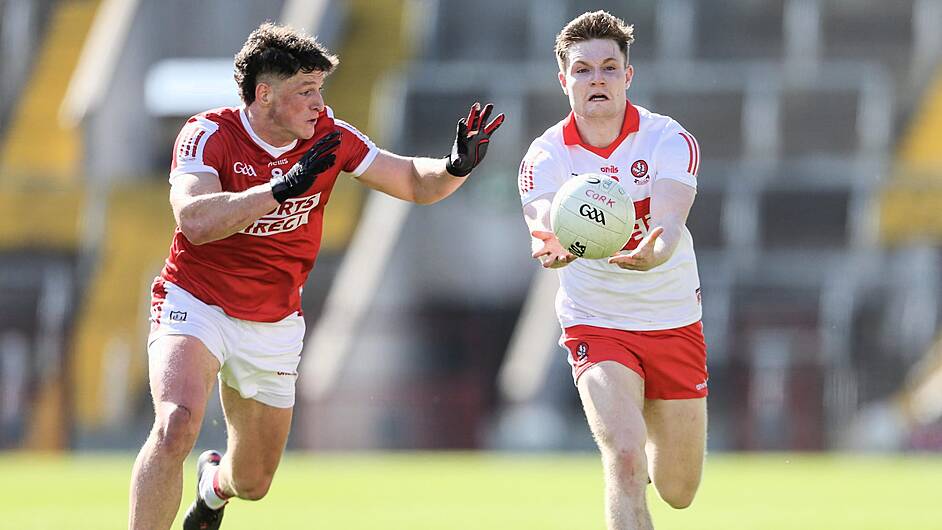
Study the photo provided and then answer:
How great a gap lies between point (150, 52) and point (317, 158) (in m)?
22.5

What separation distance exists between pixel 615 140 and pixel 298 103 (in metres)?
1.46

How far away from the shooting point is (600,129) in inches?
309

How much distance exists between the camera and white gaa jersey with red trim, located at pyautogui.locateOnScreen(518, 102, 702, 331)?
782cm

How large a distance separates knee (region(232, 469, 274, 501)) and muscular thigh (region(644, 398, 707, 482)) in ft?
6.32

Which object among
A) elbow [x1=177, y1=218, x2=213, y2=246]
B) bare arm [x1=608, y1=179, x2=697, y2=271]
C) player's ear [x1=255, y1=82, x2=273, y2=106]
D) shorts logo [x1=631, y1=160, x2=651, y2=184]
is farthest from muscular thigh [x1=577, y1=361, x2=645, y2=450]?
player's ear [x1=255, y1=82, x2=273, y2=106]

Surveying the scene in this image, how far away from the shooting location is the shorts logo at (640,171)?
7.82 metres

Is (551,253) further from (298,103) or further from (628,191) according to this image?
(298,103)

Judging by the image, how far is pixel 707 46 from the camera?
28328mm

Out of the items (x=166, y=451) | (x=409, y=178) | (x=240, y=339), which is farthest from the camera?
(x=409, y=178)

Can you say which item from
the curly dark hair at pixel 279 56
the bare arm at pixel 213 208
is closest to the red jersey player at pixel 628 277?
the curly dark hair at pixel 279 56

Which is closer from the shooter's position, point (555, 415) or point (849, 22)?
point (555, 415)

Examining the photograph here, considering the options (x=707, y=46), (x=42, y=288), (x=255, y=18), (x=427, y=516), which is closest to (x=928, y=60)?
(x=707, y=46)

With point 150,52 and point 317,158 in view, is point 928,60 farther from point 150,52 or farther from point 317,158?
point 317,158

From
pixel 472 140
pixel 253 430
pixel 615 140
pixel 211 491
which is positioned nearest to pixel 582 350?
pixel 615 140
